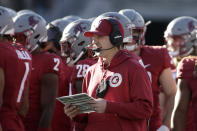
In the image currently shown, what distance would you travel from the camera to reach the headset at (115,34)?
4512mm

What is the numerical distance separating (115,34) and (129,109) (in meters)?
0.67

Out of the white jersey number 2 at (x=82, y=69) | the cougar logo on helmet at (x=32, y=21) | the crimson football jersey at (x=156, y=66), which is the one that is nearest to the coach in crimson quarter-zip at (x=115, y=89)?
the white jersey number 2 at (x=82, y=69)

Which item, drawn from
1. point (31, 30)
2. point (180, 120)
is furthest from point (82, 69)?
point (31, 30)

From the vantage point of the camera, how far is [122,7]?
19.6m

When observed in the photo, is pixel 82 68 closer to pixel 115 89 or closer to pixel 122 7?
pixel 115 89

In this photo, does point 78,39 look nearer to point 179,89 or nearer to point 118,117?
point 179,89

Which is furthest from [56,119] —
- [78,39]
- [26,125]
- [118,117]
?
[118,117]

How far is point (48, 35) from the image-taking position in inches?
279

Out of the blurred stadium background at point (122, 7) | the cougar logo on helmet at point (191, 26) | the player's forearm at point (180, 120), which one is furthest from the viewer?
the blurred stadium background at point (122, 7)

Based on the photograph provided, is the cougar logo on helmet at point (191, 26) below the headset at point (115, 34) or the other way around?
below

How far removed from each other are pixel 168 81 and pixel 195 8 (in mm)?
13842

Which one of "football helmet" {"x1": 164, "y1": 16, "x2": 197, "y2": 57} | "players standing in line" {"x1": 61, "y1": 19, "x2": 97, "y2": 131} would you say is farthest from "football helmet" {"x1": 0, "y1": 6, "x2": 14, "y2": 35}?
"football helmet" {"x1": 164, "y1": 16, "x2": 197, "y2": 57}

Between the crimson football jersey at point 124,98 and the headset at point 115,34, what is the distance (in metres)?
0.10

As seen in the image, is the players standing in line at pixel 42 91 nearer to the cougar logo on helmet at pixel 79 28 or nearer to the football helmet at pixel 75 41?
the football helmet at pixel 75 41
